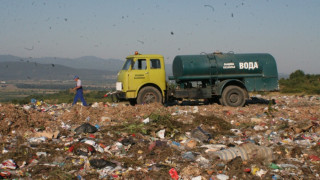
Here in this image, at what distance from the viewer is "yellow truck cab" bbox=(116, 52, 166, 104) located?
38.3ft

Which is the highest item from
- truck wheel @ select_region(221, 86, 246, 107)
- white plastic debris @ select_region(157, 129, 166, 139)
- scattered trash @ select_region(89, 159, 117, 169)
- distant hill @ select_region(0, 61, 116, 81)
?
distant hill @ select_region(0, 61, 116, 81)

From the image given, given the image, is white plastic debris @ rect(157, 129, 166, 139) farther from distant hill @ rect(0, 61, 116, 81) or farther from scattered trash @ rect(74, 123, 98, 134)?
distant hill @ rect(0, 61, 116, 81)

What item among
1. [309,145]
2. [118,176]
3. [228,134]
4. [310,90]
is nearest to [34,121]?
[118,176]

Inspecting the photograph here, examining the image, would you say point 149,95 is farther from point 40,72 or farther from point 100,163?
point 40,72

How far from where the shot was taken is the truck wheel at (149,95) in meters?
11.7

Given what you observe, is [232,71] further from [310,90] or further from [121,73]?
[310,90]

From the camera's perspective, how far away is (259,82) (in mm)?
12445

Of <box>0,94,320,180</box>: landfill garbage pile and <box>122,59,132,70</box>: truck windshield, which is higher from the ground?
<box>122,59,132,70</box>: truck windshield

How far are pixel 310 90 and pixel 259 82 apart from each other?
901 centimetres

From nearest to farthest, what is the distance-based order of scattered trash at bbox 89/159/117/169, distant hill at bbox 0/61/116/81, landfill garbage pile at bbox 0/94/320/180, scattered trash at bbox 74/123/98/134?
landfill garbage pile at bbox 0/94/320/180
scattered trash at bbox 89/159/117/169
scattered trash at bbox 74/123/98/134
distant hill at bbox 0/61/116/81

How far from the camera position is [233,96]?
40.9 feet

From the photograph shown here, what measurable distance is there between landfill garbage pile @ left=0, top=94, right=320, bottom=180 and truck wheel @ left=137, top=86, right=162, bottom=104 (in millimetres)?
1156

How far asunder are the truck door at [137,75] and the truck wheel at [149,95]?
27cm

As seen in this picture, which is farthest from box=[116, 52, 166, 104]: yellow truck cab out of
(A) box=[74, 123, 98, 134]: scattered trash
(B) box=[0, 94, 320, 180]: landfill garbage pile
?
(A) box=[74, 123, 98, 134]: scattered trash
